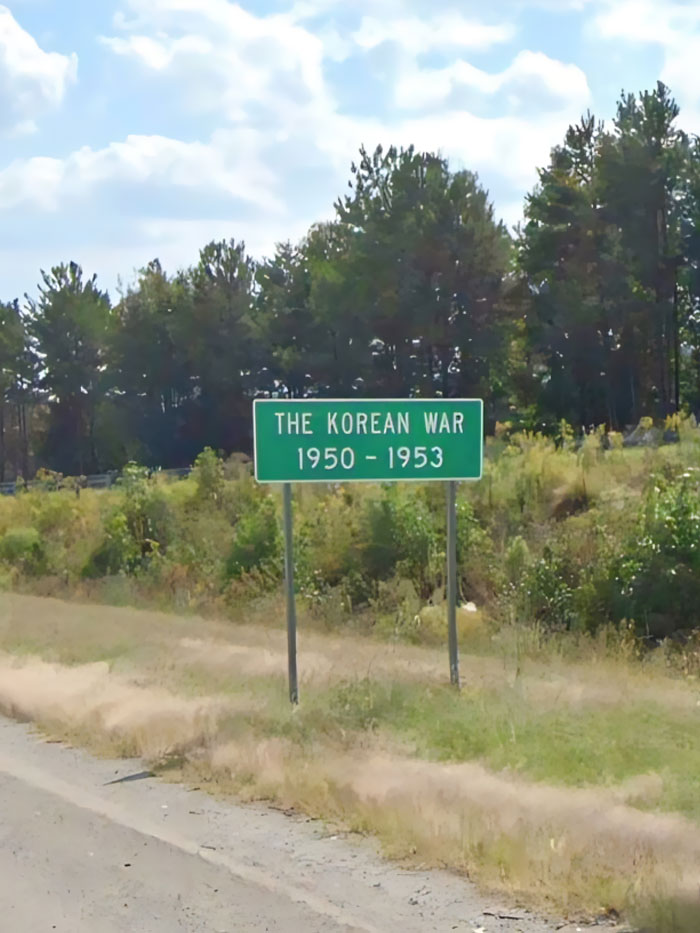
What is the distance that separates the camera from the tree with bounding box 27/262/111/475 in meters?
71.2

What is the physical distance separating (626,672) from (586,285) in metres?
35.7

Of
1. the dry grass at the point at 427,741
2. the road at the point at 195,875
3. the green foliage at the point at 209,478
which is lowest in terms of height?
the road at the point at 195,875

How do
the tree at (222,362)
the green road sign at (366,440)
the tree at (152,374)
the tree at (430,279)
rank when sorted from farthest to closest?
the tree at (152,374)
the tree at (222,362)
the tree at (430,279)
the green road sign at (366,440)

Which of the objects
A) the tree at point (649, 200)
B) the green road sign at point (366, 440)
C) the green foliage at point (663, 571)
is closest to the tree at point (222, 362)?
the tree at point (649, 200)

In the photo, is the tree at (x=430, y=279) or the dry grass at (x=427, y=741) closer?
the dry grass at (x=427, y=741)

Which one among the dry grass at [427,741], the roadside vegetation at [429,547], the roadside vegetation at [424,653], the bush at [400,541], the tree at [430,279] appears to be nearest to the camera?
the dry grass at [427,741]

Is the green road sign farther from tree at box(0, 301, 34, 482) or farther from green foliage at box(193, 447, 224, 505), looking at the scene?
tree at box(0, 301, 34, 482)

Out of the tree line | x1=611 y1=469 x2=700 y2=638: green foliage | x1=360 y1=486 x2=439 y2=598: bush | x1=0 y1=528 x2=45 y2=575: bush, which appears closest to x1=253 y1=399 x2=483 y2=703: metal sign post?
x1=611 y1=469 x2=700 y2=638: green foliage

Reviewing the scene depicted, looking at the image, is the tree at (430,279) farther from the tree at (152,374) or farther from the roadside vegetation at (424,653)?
the roadside vegetation at (424,653)

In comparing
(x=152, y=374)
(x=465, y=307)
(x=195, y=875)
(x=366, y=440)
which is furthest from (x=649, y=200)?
(x=195, y=875)

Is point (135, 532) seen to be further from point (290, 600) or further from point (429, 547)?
point (290, 600)

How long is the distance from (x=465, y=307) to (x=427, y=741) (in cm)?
4152

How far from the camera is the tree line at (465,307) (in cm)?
4600

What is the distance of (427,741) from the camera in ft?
32.0
